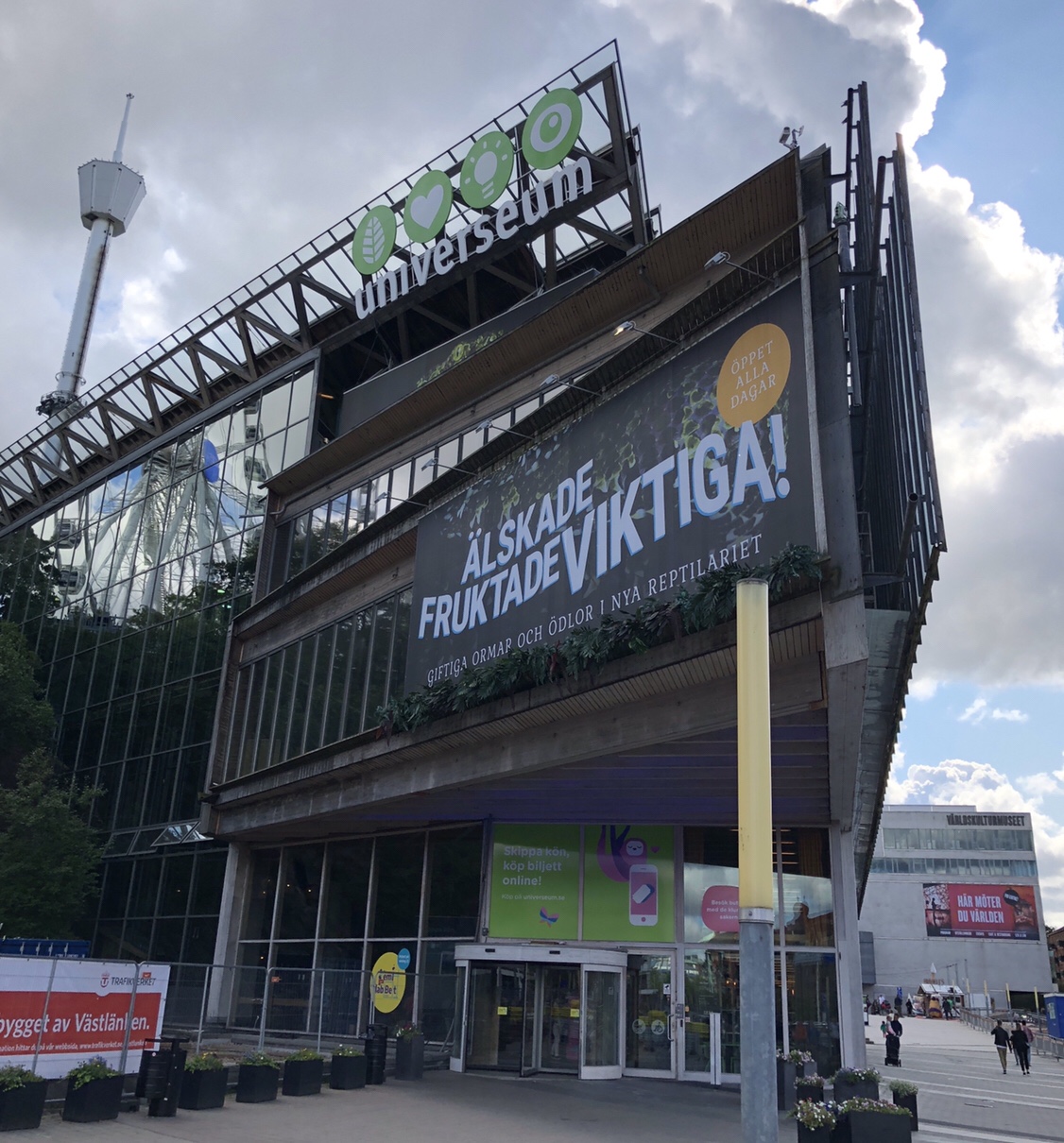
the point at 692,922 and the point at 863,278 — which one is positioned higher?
the point at 863,278

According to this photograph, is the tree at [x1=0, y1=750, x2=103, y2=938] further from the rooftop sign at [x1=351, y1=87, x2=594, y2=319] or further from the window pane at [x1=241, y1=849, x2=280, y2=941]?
the rooftop sign at [x1=351, y1=87, x2=594, y2=319]

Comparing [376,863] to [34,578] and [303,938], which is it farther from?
[34,578]

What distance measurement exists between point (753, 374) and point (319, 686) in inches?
687

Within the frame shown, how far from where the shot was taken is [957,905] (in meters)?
113

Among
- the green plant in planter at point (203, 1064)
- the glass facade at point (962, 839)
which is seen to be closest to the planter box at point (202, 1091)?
the green plant in planter at point (203, 1064)

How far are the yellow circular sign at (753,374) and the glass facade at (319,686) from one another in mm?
11261

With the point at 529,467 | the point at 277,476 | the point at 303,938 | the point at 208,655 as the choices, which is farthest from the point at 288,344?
the point at 303,938

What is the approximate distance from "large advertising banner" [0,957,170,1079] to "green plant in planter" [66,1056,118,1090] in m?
0.38

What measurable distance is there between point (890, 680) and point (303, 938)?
18.3 m

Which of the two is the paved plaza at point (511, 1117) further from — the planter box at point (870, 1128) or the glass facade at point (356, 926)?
the glass facade at point (356, 926)

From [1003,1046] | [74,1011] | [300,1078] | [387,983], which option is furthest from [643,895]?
[1003,1046]

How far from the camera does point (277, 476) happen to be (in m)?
34.8

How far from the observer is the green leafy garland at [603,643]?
14.4 metres

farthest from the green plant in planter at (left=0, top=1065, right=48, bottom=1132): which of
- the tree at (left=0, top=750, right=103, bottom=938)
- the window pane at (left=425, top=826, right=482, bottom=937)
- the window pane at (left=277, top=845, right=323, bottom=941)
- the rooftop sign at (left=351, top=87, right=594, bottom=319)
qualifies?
the rooftop sign at (left=351, top=87, right=594, bottom=319)
